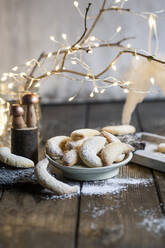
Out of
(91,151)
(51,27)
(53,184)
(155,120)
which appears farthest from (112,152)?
(51,27)

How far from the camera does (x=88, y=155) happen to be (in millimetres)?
889

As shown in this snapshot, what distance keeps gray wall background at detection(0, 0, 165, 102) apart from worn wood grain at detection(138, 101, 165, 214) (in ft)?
0.85

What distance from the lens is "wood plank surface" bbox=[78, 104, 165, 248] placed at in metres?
0.67

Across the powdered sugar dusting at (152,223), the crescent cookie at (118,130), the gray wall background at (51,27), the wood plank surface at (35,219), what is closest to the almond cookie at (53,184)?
the wood plank surface at (35,219)

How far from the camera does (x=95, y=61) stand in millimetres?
2201

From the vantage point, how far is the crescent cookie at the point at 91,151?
2.91ft

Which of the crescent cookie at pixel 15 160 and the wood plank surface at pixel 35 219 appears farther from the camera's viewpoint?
the crescent cookie at pixel 15 160

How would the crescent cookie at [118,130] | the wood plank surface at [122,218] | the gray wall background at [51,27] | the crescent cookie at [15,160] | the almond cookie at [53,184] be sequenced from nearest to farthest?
the wood plank surface at [122,218]
the almond cookie at [53,184]
the crescent cookie at [15,160]
the crescent cookie at [118,130]
the gray wall background at [51,27]

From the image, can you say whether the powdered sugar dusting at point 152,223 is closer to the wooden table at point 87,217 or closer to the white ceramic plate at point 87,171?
the wooden table at point 87,217

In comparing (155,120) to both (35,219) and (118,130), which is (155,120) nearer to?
(118,130)

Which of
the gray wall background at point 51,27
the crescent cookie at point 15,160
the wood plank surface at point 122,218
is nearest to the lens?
the wood plank surface at point 122,218

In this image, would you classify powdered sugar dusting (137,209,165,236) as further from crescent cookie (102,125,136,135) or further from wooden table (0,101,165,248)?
crescent cookie (102,125,136,135)

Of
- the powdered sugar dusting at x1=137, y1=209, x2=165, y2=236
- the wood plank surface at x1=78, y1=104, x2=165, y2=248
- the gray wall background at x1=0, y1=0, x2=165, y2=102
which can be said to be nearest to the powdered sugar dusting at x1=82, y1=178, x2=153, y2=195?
the wood plank surface at x1=78, y1=104, x2=165, y2=248

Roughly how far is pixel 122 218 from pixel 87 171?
0.57 ft
